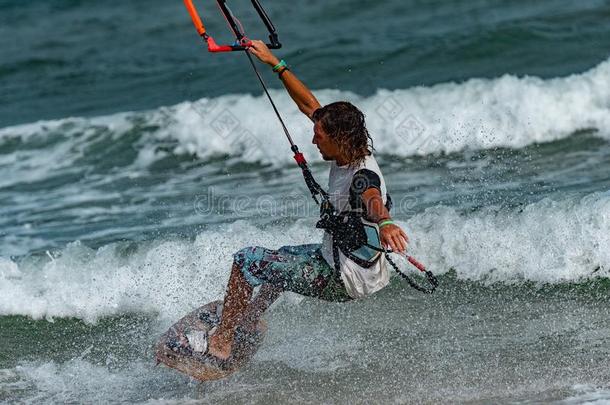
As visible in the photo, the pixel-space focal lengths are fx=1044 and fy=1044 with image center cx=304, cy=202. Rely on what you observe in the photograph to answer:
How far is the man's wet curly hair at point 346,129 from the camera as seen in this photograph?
5.68 metres

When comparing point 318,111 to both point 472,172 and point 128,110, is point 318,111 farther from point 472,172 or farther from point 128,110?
point 128,110

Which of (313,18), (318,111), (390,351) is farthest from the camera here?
(313,18)

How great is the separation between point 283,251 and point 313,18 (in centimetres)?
1318

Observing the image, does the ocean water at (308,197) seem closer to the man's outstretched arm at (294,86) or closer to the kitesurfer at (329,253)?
the kitesurfer at (329,253)

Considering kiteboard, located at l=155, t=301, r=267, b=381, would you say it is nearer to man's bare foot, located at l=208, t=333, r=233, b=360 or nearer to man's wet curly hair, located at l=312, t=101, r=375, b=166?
man's bare foot, located at l=208, t=333, r=233, b=360

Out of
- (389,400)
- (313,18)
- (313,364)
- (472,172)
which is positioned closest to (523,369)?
(389,400)

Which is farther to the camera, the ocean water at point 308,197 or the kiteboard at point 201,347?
the ocean water at point 308,197

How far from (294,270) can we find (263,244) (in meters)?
3.17

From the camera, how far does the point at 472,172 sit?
444 inches

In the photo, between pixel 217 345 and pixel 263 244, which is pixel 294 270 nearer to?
pixel 217 345

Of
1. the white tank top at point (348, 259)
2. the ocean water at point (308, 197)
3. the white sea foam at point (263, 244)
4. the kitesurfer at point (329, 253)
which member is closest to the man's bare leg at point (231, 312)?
the kitesurfer at point (329, 253)

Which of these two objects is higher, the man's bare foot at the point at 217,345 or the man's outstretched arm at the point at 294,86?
the man's outstretched arm at the point at 294,86

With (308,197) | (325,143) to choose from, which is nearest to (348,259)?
(325,143)

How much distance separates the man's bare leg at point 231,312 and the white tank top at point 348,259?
21.1 inches
